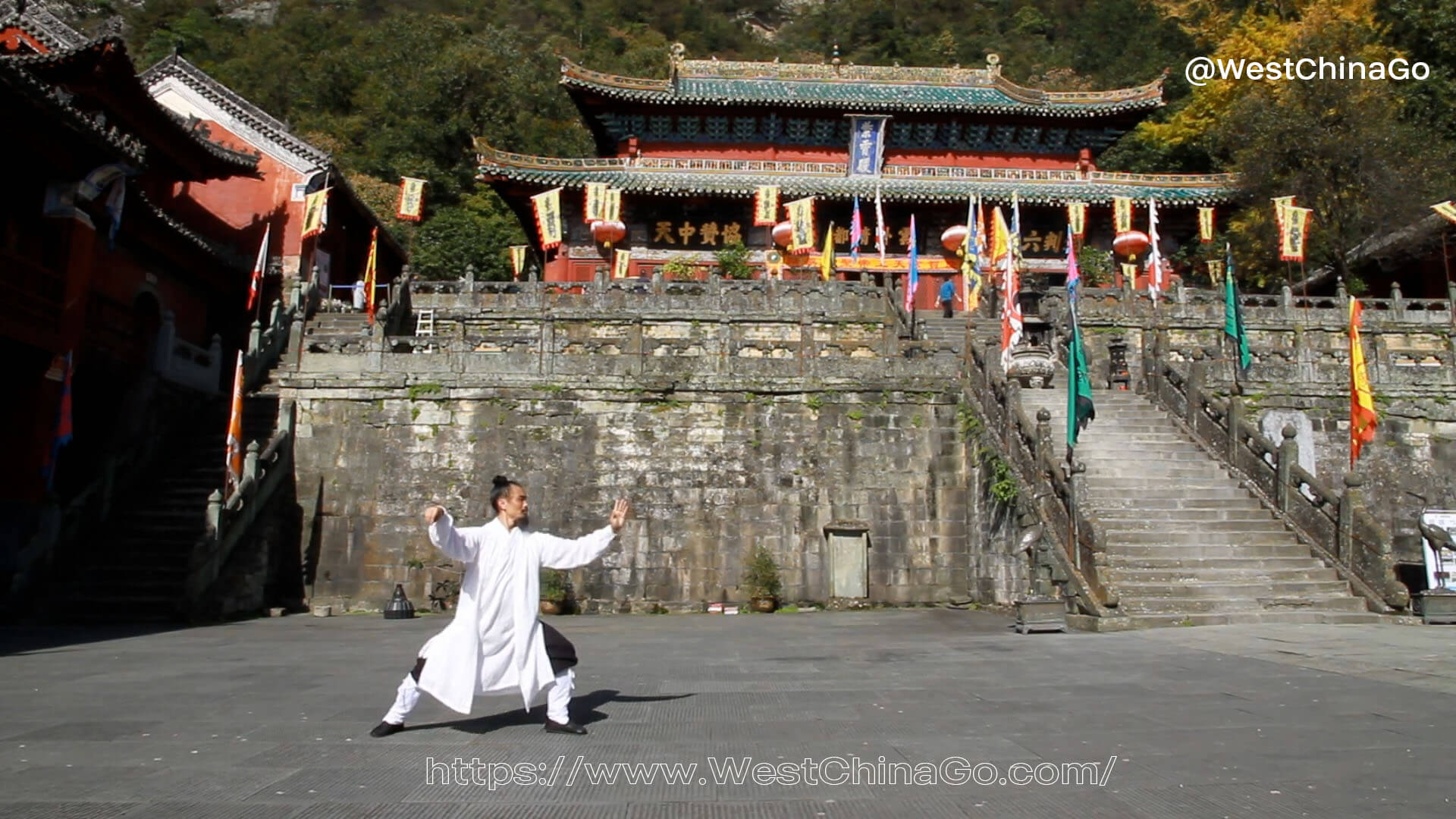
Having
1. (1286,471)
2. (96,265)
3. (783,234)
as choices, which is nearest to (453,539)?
(1286,471)

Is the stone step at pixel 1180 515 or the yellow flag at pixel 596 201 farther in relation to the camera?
the yellow flag at pixel 596 201

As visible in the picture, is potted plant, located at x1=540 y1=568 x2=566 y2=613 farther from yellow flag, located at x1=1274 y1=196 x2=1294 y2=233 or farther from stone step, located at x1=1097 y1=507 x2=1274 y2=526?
yellow flag, located at x1=1274 y1=196 x2=1294 y2=233

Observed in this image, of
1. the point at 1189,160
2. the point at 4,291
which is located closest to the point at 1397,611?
the point at 4,291

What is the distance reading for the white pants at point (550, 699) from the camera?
5.68 metres

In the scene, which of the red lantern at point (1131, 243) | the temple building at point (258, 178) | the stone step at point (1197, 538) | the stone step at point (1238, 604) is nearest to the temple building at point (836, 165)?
the red lantern at point (1131, 243)

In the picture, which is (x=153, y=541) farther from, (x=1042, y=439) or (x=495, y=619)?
(x=1042, y=439)

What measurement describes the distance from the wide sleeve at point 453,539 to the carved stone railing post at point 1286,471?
41.5ft

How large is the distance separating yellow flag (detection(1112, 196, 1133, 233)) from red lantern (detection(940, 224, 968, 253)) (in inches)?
205

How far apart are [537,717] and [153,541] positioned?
38.1 ft

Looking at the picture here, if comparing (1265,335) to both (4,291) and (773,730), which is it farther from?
(4,291)

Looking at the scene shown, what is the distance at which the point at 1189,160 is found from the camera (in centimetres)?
4284

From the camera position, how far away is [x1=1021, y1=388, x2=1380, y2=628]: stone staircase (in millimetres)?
11898

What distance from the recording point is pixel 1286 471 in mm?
13945

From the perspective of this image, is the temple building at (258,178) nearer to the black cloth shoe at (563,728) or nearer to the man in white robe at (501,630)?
the man in white robe at (501,630)
